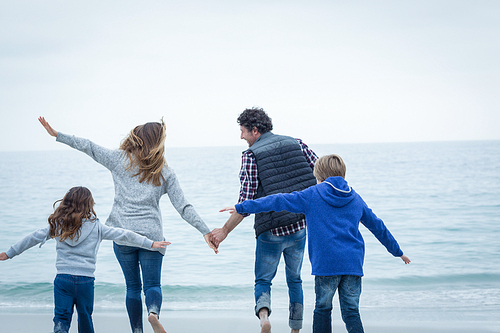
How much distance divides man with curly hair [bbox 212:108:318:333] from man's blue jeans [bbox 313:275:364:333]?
1.53 feet

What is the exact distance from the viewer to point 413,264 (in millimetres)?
7156

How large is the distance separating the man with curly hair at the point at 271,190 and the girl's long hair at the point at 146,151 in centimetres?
54

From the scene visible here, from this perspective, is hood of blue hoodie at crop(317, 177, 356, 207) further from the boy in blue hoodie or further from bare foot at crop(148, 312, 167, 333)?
bare foot at crop(148, 312, 167, 333)

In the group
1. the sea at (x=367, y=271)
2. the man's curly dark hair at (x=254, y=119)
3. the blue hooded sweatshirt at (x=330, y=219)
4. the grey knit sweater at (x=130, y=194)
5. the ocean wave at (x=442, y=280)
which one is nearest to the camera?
the blue hooded sweatshirt at (x=330, y=219)

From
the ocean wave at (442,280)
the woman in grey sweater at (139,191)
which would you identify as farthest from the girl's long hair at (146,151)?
the ocean wave at (442,280)

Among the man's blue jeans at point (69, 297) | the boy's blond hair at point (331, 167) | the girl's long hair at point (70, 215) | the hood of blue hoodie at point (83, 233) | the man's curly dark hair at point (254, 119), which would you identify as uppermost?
the man's curly dark hair at point (254, 119)

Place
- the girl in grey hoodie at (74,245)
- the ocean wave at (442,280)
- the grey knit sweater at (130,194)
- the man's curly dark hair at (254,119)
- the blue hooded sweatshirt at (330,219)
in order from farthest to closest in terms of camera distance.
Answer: the ocean wave at (442,280)
the man's curly dark hair at (254,119)
the grey knit sweater at (130,194)
the girl in grey hoodie at (74,245)
the blue hooded sweatshirt at (330,219)

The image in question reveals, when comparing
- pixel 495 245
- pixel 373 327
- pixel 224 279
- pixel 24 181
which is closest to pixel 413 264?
pixel 495 245

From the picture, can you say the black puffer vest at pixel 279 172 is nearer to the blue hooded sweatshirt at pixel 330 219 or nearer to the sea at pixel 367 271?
the blue hooded sweatshirt at pixel 330 219

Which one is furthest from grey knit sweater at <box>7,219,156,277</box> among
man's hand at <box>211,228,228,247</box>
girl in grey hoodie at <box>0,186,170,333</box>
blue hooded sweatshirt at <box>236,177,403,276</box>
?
blue hooded sweatshirt at <box>236,177,403,276</box>

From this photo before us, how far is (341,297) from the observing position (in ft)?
7.73

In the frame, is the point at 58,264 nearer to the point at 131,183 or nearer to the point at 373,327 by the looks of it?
the point at 131,183

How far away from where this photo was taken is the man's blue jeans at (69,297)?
93.8 inches

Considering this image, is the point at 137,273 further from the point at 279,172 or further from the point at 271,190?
the point at 279,172
